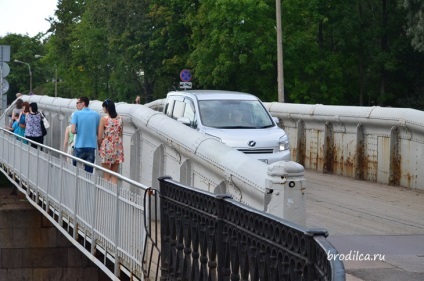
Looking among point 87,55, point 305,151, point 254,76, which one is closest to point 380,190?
point 305,151

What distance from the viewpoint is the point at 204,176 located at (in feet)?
41.5

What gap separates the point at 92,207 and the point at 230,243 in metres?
5.94

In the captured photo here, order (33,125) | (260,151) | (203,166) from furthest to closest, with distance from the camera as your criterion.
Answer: (33,125)
(260,151)
(203,166)

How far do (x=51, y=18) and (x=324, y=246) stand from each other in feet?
299

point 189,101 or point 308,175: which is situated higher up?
point 189,101

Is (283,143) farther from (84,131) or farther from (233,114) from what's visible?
(84,131)

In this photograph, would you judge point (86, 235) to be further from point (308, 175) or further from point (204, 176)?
point (308, 175)

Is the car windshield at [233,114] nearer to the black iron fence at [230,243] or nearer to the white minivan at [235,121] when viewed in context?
the white minivan at [235,121]

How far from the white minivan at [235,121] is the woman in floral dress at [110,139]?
6.37 ft

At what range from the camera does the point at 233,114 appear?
18.6m

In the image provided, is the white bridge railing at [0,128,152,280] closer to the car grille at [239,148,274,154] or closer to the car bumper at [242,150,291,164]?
the car grille at [239,148,274,154]

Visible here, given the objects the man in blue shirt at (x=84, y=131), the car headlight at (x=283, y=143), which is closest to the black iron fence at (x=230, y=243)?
the man in blue shirt at (x=84, y=131)

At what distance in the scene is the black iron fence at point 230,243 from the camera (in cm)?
475

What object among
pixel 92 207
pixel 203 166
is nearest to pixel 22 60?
pixel 203 166
